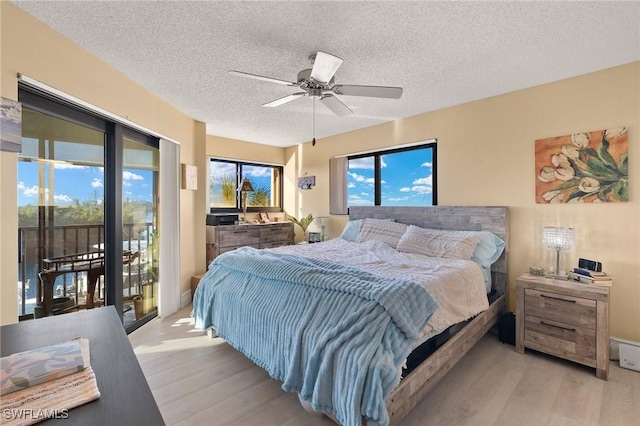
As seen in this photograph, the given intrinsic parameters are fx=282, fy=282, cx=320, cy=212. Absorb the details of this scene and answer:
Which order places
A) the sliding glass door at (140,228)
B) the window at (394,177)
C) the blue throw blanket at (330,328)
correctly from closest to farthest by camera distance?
the blue throw blanket at (330,328), the sliding glass door at (140,228), the window at (394,177)

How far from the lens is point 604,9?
1730 mm

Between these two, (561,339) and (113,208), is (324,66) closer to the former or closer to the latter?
(113,208)

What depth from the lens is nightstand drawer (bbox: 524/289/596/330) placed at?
86.9 inches

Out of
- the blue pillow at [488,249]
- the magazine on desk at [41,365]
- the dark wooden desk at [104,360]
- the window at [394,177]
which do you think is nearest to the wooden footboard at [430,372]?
the blue pillow at [488,249]

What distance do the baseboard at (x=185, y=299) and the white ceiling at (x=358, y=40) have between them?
2.52 meters

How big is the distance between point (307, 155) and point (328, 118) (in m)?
1.57

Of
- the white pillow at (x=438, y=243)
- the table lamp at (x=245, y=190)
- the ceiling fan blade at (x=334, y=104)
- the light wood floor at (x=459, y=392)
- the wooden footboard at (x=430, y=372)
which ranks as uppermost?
the ceiling fan blade at (x=334, y=104)

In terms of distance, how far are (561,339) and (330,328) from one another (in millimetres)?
2077

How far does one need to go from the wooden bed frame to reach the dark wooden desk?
1215 millimetres

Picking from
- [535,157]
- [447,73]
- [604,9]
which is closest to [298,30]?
[447,73]

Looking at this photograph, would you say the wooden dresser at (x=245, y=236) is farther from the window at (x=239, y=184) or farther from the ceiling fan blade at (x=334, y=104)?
the ceiling fan blade at (x=334, y=104)

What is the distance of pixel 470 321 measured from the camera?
236cm

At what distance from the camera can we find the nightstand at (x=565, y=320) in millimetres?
2150

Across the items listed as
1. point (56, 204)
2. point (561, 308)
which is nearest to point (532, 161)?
point (561, 308)
